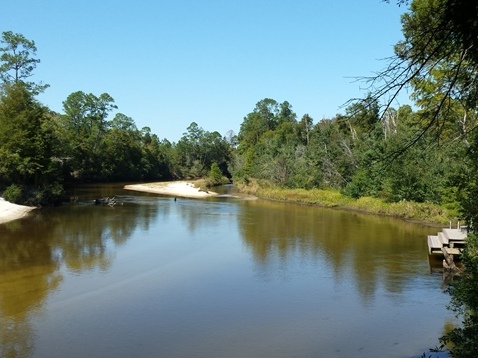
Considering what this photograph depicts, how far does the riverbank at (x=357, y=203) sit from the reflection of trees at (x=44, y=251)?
1649cm

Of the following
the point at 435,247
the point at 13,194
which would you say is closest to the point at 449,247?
the point at 435,247

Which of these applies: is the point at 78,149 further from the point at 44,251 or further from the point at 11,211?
the point at 44,251

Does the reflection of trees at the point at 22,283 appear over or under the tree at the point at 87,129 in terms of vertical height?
under

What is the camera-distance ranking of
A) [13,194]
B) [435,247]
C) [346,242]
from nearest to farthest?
[435,247] < [346,242] < [13,194]

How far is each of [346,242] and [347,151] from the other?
25.4 m

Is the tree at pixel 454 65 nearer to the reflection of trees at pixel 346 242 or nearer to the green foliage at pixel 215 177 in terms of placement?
the reflection of trees at pixel 346 242

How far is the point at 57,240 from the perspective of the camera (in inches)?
1000

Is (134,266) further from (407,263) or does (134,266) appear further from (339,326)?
(407,263)

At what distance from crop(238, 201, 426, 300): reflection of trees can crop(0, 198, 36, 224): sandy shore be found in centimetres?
1614

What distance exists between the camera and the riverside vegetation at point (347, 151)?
654 centimetres

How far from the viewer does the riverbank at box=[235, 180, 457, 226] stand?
33.1m

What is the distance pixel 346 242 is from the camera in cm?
2583

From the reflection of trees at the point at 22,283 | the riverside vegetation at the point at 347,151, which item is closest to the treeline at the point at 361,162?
the riverside vegetation at the point at 347,151

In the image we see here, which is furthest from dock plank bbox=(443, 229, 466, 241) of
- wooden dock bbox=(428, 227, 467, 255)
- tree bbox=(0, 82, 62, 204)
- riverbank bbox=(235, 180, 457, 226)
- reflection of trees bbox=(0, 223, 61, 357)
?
tree bbox=(0, 82, 62, 204)
